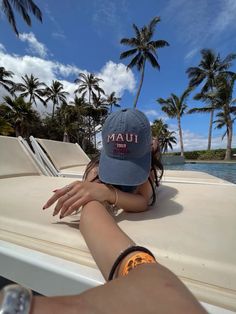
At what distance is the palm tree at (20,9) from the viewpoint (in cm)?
1148

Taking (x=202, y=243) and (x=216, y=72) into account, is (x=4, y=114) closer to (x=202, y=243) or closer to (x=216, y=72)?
(x=216, y=72)

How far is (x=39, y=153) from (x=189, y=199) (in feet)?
8.06

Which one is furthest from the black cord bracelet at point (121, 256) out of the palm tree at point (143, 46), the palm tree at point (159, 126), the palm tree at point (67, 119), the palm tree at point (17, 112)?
the palm tree at point (159, 126)

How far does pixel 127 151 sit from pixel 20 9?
597 inches

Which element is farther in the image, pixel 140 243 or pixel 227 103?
pixel 227 103

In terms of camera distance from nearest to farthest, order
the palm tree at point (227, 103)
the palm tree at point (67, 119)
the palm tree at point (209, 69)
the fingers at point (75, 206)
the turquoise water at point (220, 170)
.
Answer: the fingers at point (75, 206), the turquoise water at point (220, 170), the palm tree at point (227, 103), the palm tree at point (209, 69), the palm tree at point (67, 119)

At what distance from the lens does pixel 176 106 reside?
18812 mm

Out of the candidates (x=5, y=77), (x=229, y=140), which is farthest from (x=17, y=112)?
A: (x=229, y=140)

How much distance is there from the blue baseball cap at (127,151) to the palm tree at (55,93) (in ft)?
85.7

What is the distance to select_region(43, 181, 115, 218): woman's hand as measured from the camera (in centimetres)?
66

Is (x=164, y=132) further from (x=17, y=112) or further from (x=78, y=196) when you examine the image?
(x=78, y=196)

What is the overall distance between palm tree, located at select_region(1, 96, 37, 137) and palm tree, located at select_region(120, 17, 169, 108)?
10.1 metres

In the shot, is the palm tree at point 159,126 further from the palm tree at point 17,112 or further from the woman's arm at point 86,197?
the woman's arm at point 86,197

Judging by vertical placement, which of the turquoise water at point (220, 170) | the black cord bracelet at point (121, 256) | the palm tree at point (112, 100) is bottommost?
the turquoise water at point (220, 170)
